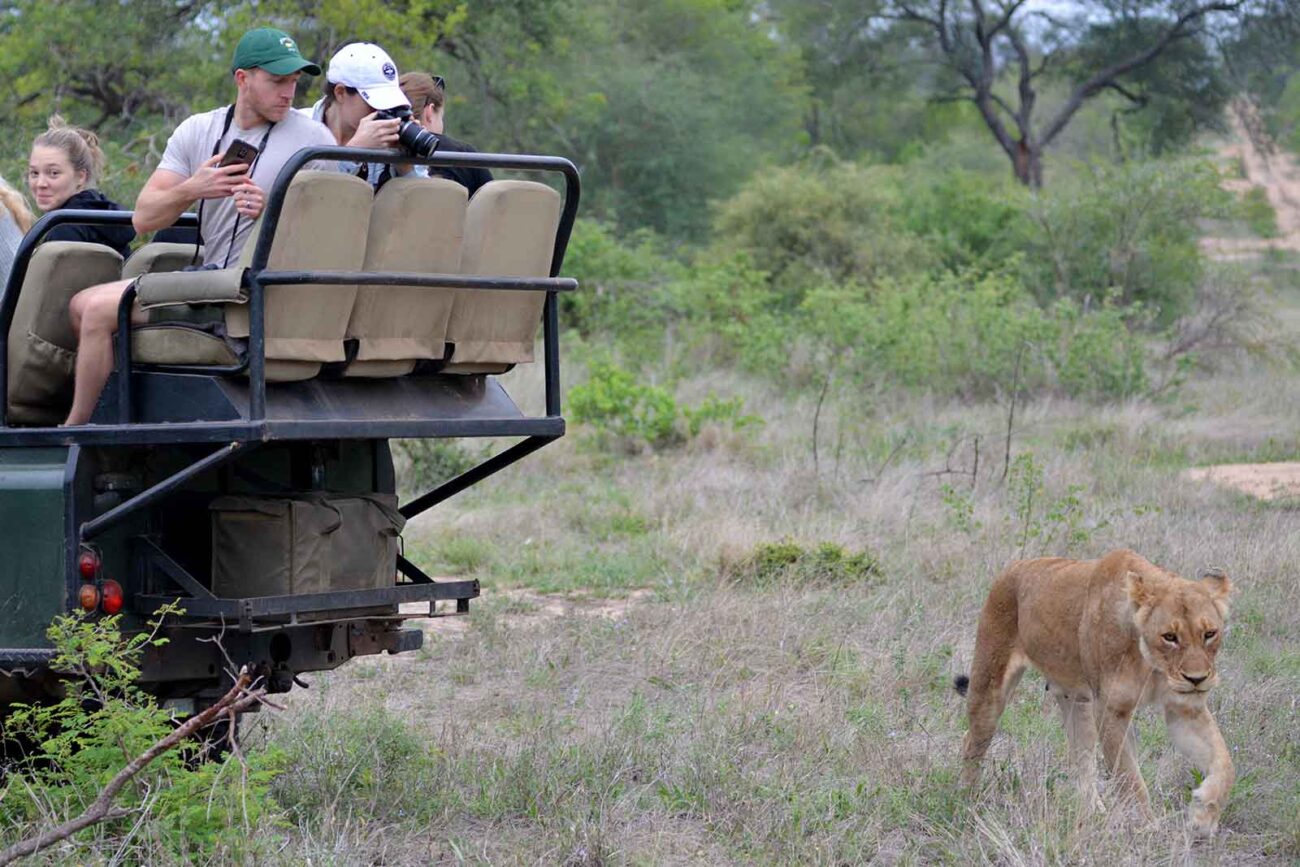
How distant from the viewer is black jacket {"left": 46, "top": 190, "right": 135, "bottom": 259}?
4.93 meters

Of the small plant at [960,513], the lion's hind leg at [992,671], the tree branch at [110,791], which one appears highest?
the tree branch at [110,791]

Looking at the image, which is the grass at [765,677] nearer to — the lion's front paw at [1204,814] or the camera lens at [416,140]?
the lion's front paw at [1204,814]

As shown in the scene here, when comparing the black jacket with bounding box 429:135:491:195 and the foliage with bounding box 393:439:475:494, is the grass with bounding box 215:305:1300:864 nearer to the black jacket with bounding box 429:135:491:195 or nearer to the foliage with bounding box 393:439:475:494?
the foliage with bounding box 393:439:475:494

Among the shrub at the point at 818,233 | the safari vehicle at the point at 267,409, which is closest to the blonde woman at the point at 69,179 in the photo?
the safari vehicle at the point at 267,409

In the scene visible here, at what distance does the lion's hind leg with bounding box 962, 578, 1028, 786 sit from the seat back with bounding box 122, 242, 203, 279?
8.71 ft

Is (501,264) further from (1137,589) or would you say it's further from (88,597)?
(1137,589)

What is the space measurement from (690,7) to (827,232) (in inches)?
594

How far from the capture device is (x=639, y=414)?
38.5ft

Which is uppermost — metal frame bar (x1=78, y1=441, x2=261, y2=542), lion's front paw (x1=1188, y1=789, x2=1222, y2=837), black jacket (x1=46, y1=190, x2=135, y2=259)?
black jacket (x1=46, y1=190, x2=135, y2=259)

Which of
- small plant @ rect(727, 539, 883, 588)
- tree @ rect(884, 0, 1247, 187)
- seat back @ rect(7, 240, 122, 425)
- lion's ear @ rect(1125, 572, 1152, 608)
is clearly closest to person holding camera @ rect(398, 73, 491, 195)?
seat back @ rect(7, 240, 122, 425)

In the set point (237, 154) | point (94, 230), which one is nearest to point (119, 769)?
point (237, 154)

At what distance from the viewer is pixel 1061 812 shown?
4.46m

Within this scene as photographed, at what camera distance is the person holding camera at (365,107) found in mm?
4273

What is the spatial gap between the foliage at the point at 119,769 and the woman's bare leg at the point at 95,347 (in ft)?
1.81
